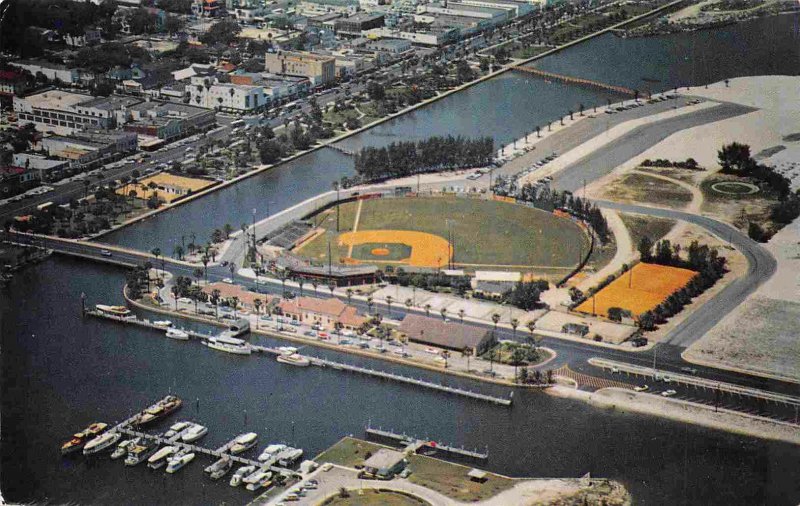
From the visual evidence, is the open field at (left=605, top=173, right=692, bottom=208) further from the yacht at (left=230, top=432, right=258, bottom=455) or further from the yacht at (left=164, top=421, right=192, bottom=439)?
the yacht at (left=164, top=421, right=192, bottom=439)

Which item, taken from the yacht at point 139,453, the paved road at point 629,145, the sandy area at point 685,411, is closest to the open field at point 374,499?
the yacht at point 139,453

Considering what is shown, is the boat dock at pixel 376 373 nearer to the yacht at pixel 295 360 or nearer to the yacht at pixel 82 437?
the yacht at pixel 295 360

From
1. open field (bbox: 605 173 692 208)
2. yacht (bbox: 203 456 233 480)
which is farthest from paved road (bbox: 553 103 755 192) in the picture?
yacht (bbox: 203 456 233 480)

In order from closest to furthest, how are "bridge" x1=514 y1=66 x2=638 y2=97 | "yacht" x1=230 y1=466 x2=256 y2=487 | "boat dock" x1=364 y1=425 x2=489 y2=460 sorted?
"yacht" x1=230 y1=466 x2=256 y2=487 → "boat dock" x1=364 y1=425 x2=489 y2=460 → "bridge" x1=514 y1=66 x2=638 y2=97

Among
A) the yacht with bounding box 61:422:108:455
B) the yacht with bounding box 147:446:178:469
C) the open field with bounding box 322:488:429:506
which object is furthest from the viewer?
the yacht with bounding box 61:422:108:455

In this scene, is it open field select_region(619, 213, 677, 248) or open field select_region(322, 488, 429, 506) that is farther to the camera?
open field select_region(619, 213, 677, 248)

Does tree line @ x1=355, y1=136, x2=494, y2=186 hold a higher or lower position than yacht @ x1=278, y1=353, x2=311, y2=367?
higher

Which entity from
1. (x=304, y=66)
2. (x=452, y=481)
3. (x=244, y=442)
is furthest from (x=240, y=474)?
(x=304, y=66)
